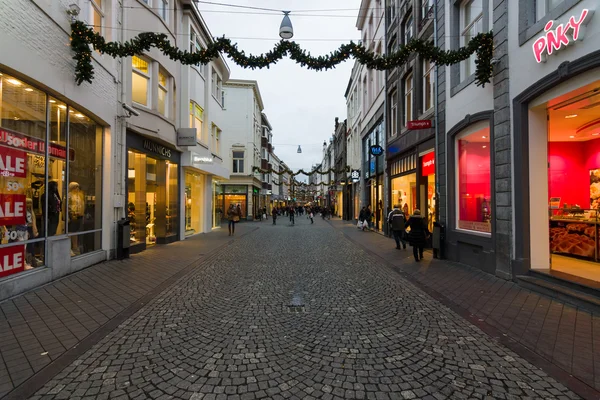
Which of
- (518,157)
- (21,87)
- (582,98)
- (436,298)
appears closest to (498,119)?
(518,157)

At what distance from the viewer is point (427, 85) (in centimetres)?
1286

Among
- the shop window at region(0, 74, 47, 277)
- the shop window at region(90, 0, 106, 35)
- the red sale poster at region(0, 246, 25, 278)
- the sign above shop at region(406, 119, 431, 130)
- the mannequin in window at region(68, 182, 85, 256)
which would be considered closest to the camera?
the red sale poster at region(0, 246, 25, 278)

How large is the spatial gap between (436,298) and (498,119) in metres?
4.53

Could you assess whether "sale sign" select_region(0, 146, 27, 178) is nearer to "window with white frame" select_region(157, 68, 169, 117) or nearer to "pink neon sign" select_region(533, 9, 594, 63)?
"window with white frame" select_region(157, 68, 169, 117)

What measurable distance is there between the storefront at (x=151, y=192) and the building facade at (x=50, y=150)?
6.38 ft

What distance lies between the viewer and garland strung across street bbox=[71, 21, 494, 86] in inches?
286

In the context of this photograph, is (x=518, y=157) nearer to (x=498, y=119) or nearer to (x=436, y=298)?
(x=498, y=119)

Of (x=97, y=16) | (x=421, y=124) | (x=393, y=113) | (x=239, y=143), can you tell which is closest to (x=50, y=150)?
(x=97, y=16)

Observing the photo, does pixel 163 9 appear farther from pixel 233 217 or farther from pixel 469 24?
pixel 469 24

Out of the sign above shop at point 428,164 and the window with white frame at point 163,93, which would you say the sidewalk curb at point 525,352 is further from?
the window with white frame at point 163,93

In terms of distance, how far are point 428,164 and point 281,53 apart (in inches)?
286

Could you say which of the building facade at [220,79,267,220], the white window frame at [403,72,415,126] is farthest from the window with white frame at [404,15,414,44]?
the building facade at [220,79,267,220]

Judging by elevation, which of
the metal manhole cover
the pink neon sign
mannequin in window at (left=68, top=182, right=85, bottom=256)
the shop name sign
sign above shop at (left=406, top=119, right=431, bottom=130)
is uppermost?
the pink neon sign

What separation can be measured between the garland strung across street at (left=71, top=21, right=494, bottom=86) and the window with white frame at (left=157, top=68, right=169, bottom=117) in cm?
558
